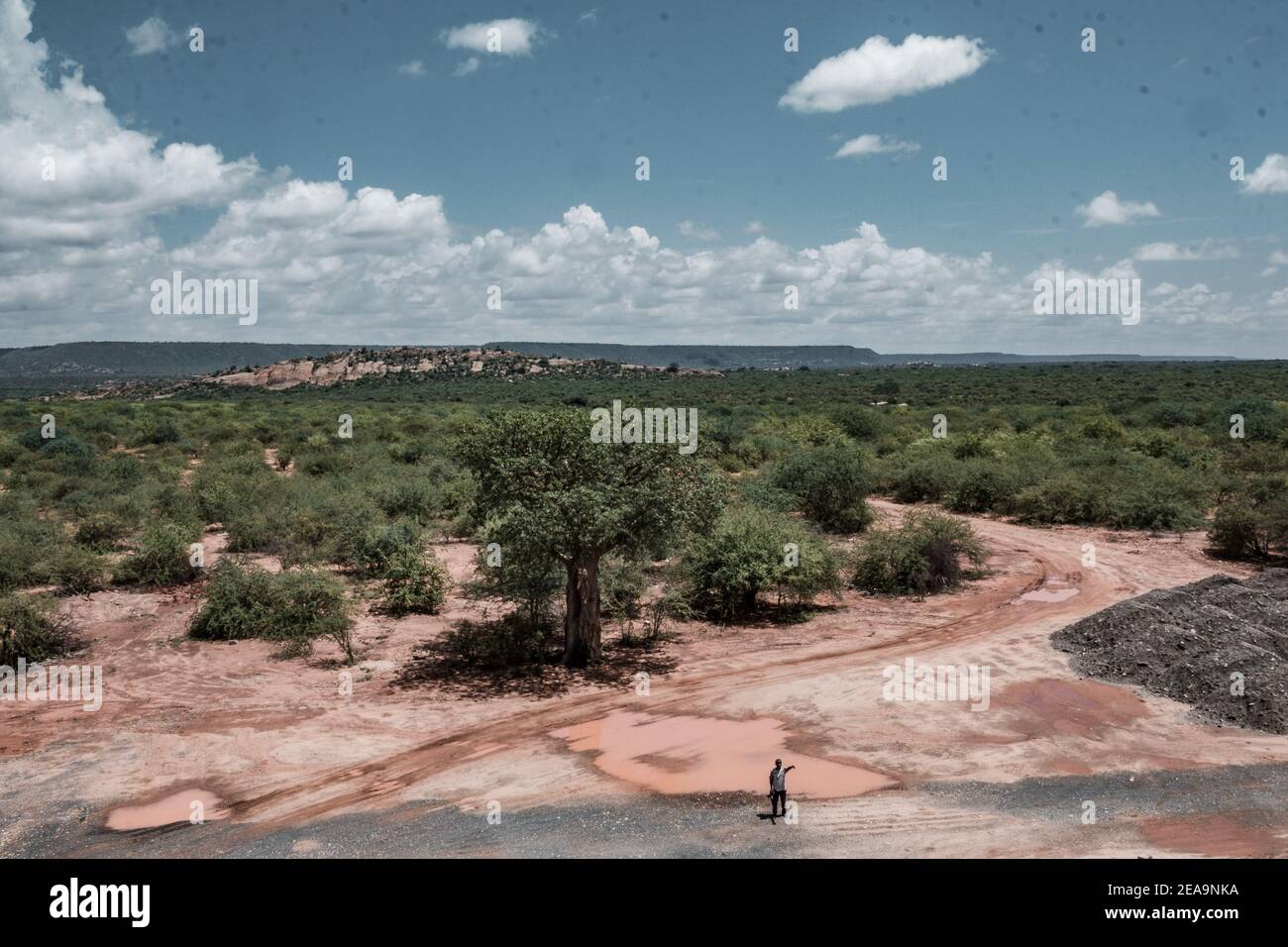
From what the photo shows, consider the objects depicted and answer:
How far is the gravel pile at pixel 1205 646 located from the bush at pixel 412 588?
14.6m

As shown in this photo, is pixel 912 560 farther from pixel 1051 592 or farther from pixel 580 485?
pixel 580 485

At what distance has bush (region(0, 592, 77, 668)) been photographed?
16844mm

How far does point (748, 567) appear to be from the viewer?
794 inches

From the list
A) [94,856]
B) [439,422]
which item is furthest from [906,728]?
[439,422]

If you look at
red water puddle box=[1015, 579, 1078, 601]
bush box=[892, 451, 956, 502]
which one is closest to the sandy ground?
red water puddle box=[1015, 579, 1078, 601]

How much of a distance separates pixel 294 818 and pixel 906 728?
9.28 meters

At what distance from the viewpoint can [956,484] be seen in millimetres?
35625

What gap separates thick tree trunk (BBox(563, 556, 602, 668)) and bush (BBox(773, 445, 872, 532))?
14138 mm

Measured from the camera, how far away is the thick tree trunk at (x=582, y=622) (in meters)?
16.5

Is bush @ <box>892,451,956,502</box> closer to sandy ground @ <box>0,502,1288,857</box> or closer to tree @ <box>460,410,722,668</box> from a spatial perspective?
sandy ground @ <box>0,502,1288,857</box>

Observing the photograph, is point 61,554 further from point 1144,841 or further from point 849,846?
point 1144,841

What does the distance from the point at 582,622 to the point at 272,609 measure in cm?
763

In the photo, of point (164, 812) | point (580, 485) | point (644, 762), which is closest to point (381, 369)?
point (580, 485)
